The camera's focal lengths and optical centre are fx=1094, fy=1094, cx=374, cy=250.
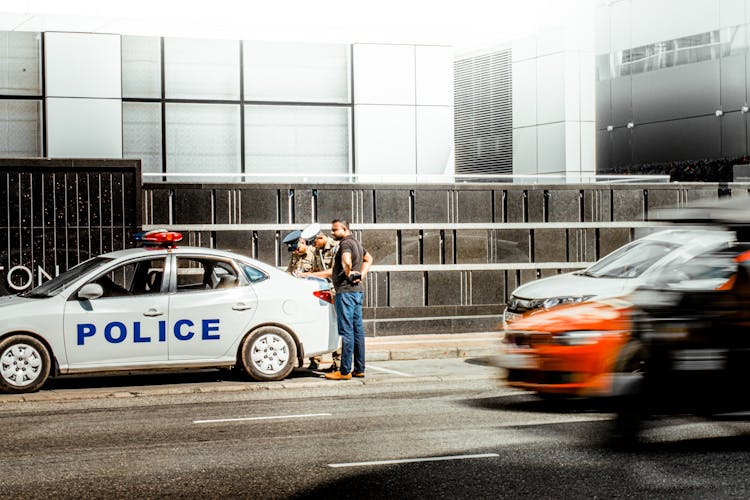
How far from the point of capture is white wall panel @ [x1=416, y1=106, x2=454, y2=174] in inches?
760

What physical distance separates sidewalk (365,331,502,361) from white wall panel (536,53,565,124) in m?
6.14

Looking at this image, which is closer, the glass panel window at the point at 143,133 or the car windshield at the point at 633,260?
the car windshield at the point at 633,260

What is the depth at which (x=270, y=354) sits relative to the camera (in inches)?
507

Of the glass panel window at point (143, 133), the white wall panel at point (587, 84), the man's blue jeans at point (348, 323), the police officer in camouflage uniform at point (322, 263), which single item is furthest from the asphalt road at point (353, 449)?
the white wall panel at point (587, 84)

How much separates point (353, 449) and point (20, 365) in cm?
508

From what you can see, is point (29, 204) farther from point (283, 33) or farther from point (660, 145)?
point (660, 145)

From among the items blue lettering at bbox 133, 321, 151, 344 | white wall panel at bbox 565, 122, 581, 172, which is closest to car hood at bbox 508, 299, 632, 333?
blue lettering at bbox 133, 321, 151, 344

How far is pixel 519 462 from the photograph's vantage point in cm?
786

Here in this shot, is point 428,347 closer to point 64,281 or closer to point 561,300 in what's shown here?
point 561,300

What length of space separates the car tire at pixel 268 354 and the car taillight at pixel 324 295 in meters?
0.63

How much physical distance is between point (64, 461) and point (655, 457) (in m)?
4.36

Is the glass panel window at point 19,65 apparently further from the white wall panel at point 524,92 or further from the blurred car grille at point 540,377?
the blurred car grille at point 540,377

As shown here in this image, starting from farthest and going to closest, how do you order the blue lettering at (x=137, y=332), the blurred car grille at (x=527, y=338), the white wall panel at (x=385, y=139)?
the white wall panel at (x=385, y=139) < the blue lettering at (x=137, y=332) < the blurred car grille at (x=527, y=338)

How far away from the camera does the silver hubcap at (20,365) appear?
1189 cm
